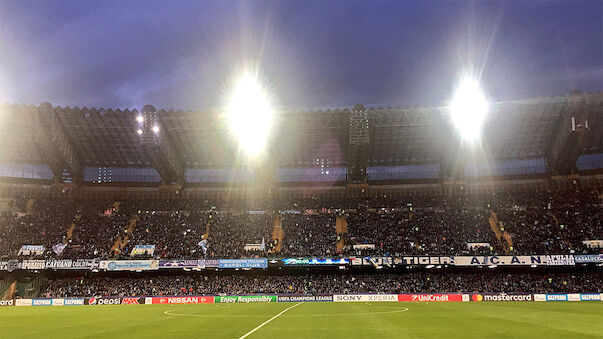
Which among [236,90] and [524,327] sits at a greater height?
[236,90]

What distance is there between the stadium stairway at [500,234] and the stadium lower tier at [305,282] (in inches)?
111

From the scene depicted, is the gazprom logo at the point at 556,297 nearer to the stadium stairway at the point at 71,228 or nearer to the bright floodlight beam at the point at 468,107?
the bright floodlight beam at the point at 468,107

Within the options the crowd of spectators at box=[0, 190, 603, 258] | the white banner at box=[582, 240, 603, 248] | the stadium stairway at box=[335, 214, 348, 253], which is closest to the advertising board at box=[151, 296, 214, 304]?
the crowd of spectators at box=[0, 190, 603, 258]

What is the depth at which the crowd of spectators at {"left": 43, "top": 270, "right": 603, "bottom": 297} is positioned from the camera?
149 ft

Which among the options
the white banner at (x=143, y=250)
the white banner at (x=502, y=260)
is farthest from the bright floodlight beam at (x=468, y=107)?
the white banner at (x=143, y=250)

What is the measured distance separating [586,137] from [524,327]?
39.9m

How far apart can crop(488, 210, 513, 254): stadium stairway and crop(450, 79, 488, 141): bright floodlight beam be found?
42.0 ft

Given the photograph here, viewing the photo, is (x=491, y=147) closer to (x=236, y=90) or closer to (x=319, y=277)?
(x=319, y=277)

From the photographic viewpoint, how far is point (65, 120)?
161ft

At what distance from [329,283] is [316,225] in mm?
9343

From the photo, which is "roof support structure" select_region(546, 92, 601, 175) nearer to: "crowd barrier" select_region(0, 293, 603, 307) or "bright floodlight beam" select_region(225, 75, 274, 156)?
"crowd barrier" select_region(0, 293, 603, 307)

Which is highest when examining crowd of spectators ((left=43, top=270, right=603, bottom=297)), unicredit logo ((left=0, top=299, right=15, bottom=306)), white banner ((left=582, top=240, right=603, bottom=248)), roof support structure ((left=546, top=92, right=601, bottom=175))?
roof support structure ((left=546, top=92, right=601, bottom=175))

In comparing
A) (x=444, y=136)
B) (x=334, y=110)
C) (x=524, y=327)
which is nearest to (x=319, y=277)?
(x=334, y=110)

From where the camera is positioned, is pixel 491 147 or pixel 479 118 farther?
pixel 491 147
